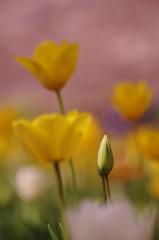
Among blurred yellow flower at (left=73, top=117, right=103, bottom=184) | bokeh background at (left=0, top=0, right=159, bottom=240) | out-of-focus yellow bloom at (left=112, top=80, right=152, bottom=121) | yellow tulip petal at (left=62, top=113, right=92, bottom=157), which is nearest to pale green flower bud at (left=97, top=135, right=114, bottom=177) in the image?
yellow tulip petal at (left=62, top=113, right=92, bottom=157)

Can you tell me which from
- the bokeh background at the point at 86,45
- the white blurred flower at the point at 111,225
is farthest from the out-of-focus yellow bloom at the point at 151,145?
the bokeh background at the point at 86,45

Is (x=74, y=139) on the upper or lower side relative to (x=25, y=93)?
lower

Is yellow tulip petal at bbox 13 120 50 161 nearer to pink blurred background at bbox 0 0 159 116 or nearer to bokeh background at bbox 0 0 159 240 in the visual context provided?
bokeh background at bbox 0 0 159 240

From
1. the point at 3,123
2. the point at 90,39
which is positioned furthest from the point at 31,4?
the point at 3,123

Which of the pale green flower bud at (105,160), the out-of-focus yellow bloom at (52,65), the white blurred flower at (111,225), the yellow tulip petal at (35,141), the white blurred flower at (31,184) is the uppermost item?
the out-of-focus yellow bloom at (52,65)

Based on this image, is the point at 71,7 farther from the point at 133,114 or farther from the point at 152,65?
the point at 133,114

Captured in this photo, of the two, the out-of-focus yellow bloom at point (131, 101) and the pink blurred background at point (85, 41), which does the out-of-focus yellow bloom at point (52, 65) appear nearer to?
the out-of-focus yellow bloom at point (131, 101)

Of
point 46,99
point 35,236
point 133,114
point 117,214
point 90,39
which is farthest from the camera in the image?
point 90,39
